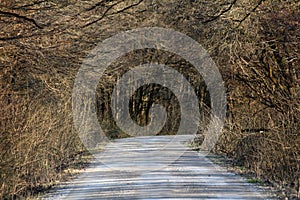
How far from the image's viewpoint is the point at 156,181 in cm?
1441

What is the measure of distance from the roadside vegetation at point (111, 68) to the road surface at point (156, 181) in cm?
58

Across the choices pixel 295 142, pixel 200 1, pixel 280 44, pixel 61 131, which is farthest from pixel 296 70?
pixel 61 131

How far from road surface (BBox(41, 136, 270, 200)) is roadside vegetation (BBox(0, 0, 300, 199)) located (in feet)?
1.90

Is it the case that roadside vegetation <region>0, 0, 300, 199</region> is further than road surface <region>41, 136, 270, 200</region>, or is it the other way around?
roadside vegetation <region>0, 0, 300, 199</region>

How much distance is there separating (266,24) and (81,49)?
3.96 meters

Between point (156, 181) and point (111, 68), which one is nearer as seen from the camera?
point (156, 181)

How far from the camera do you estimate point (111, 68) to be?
74.8 feet

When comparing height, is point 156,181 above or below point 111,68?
Result: below

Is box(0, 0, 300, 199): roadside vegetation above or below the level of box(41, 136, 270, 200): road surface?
above

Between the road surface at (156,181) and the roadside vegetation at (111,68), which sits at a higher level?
the roadside vegetation at (111,68)

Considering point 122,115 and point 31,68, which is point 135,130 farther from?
point 31,68

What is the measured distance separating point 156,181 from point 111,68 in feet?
28.9

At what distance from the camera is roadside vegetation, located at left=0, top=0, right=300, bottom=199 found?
513 inches

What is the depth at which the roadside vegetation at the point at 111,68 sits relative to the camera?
13.0m
